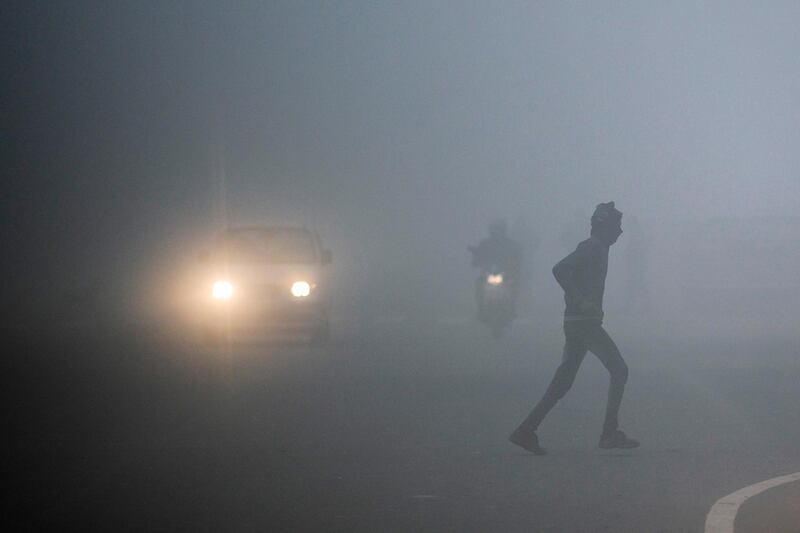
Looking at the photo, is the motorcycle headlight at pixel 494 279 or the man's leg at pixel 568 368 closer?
the man's leg at pixel 568 368

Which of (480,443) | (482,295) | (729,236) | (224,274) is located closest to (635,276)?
(729,236)

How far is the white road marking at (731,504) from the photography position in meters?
8.05

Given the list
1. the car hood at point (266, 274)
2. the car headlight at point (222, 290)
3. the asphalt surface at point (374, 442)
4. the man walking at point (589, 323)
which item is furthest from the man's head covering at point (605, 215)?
the car headlight at point (222, 290)

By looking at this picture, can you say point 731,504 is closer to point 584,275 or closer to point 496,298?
point 584,275

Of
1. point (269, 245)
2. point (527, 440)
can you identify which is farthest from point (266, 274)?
point (527, 440)

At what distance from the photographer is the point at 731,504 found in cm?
887

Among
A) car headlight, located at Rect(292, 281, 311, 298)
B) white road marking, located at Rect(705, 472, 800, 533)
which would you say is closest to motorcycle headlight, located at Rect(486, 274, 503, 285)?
car headlight, located at Rect(292, 281, 311, 298)

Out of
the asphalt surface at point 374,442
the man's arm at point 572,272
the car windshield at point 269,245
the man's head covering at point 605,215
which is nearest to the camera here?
the asphalt surface at point 374,442

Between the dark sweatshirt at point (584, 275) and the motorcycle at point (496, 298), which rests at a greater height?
the motorcycle at point (496, 298)

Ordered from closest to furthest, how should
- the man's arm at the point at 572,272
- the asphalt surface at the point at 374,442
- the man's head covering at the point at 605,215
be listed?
the asphalt surface at the point at 374,442 → the man's arm at the point at 572,272 → the man's head covering at the point at 605,215

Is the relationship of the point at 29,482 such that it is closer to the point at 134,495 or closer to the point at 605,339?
the point at 134,495

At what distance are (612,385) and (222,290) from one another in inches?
594

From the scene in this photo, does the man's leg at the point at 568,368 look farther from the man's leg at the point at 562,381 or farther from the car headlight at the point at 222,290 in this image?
the car headlight at the point at 222,290

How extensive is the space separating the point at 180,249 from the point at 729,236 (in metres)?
24.1
